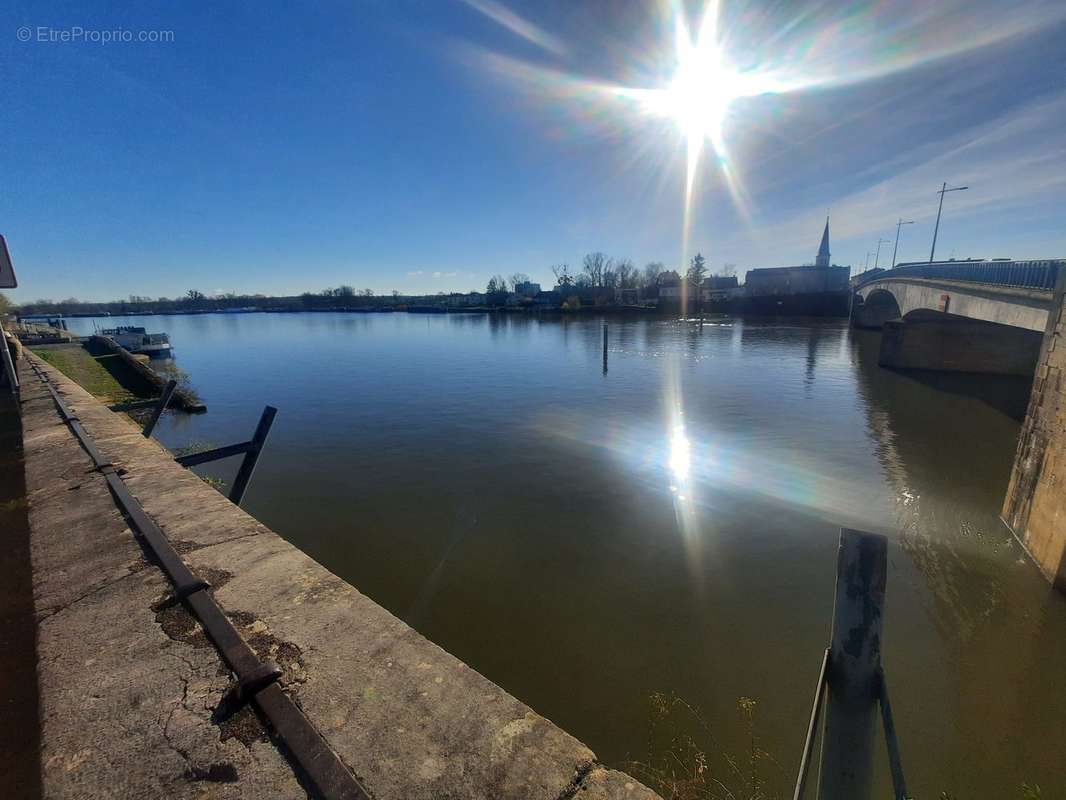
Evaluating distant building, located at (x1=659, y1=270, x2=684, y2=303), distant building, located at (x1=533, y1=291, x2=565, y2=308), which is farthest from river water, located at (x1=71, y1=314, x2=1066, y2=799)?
distant building, located at (x1=533, y1=291, x2=565, y2=308)

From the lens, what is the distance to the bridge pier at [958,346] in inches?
1138

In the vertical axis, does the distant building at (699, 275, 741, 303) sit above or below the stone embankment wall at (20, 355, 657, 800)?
above

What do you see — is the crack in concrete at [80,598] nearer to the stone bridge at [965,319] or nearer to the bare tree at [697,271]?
the stone bridge at [965,319]

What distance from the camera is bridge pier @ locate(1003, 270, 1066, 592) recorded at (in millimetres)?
8344

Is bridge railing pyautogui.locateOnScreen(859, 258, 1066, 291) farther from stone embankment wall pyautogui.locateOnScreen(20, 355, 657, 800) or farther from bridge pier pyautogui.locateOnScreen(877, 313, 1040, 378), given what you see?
stone embankment wall pyautogui.locateOnScreen(20, 355, 657, 800)

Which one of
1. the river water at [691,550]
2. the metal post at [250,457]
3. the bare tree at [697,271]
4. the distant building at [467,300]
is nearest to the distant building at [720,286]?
the bare tree at [697,271]

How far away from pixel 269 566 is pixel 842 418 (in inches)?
942

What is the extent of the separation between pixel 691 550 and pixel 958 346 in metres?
34.9

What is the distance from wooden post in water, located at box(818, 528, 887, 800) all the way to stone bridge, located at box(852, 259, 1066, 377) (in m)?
20.5

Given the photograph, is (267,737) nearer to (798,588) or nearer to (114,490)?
(114,490)

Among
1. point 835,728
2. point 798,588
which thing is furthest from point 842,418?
point 835,728

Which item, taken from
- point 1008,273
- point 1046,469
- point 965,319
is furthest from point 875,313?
point 1046,469

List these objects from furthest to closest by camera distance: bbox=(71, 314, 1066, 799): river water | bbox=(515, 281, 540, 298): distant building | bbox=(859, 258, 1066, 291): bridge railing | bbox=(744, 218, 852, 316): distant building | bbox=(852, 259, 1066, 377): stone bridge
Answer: bbox=(515, 281, 540, 298): distant building, bbox=(744, 218, 852, 316): distant building, bbox=(852, 259, 1066, 377): stone bridge, bbox=(859, 258, 1066, 291): bridge railing, bbox=(71, 314, 1066, 799): river water

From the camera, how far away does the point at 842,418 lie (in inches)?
806
